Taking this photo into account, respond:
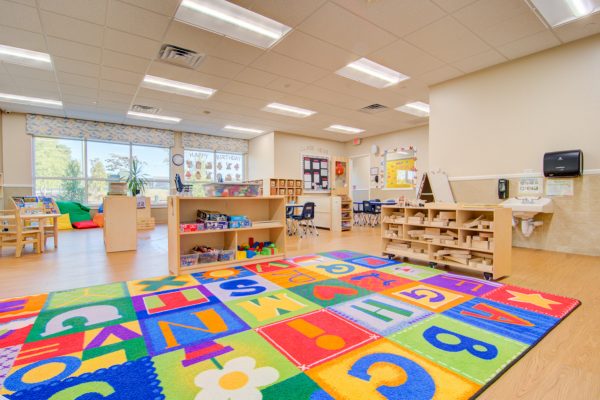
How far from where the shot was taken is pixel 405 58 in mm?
4891

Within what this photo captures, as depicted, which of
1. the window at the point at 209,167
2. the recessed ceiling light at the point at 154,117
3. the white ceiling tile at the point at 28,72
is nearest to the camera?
the white ceiling tile at the point at 28,72

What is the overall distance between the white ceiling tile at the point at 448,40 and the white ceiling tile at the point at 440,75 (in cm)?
39

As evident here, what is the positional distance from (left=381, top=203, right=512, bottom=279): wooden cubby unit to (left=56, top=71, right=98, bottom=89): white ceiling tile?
6.10 meters

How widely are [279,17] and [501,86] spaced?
13.8ft

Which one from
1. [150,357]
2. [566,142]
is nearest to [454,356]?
[150,357]

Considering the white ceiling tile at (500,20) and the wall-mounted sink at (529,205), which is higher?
the white ceiling tile at (500,20)

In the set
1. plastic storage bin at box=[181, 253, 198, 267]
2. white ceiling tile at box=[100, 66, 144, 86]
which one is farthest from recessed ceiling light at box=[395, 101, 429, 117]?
plastic storage bin at box=[181, 253, 198, 267]

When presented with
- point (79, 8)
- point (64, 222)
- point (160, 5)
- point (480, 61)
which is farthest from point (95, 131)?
point (480, 61)

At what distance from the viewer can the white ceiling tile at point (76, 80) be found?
214 inches

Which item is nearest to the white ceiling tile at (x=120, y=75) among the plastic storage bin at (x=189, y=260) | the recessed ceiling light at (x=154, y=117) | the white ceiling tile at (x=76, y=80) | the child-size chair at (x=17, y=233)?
the white ceiling tile at (x=76, y=80)

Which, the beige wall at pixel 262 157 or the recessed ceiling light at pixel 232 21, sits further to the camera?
the beige wall at pixel 262 157

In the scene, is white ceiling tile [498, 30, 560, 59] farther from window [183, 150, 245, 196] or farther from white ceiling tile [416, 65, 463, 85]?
window [183, 150, 245, 196]

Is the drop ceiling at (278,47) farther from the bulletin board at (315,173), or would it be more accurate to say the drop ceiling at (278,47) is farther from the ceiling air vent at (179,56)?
the bulletin board at (315,173)

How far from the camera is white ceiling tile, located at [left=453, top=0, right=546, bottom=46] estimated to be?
11.7 feet
